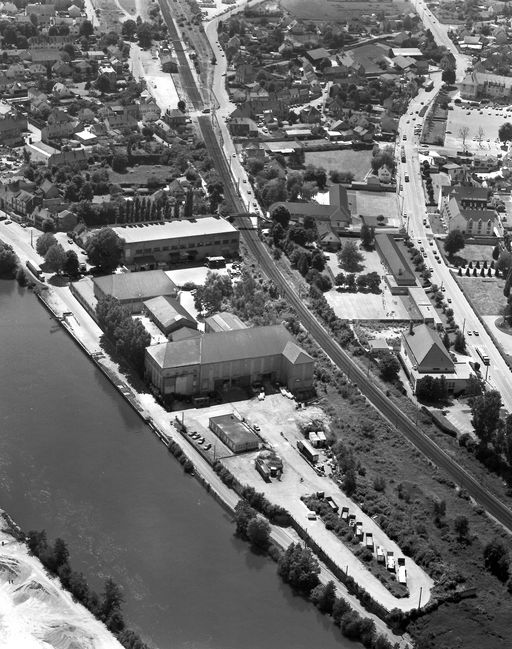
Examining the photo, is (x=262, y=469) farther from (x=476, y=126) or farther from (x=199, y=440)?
(x=476, y=126)

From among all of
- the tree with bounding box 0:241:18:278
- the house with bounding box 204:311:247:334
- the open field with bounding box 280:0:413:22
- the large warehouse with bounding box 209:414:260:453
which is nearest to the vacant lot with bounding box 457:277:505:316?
the house with bounding box 204:311:247:334

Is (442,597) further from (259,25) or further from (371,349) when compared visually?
(259,25)

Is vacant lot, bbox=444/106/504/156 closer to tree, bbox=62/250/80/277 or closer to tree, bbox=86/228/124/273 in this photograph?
tree, bbox=86/228/124/273

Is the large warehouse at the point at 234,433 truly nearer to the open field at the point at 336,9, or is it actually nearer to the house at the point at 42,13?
the house at the point at 42,13

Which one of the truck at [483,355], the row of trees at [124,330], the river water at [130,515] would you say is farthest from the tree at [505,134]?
the river water at [130,515]

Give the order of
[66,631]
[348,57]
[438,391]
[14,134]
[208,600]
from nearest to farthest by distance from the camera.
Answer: [66,631], [208,600], [438,391], [14,134], [348,57]

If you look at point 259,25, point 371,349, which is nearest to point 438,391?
point 371,349

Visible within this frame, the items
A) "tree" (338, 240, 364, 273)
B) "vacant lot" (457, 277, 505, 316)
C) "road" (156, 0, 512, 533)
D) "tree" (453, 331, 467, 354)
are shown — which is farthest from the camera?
"tree" (338, 240, 364, 273)

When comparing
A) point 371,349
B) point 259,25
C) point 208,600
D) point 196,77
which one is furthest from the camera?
point 259,25
